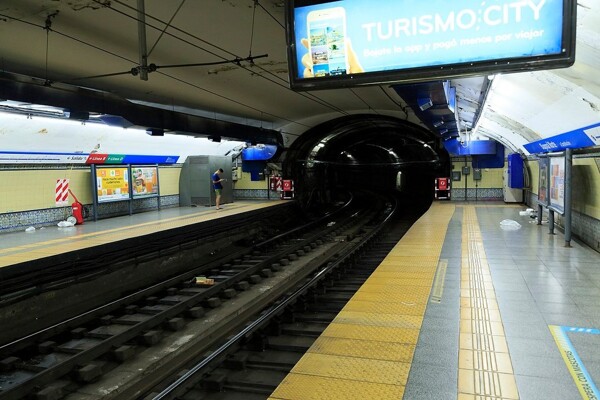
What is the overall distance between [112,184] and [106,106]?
20.4 feet

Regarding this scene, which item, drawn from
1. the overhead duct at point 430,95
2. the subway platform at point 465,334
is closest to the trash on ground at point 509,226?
the subway platform at point 465,334

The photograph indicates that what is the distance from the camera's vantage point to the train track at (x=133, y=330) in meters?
4.81

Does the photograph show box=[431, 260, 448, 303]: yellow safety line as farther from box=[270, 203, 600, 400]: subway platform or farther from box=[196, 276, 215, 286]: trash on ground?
box=[196, 276, 215, 286]: trash on ground

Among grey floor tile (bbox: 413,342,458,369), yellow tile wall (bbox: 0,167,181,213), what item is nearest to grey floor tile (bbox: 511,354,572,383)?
grey floor tile (bbox: 413,342,458,369)

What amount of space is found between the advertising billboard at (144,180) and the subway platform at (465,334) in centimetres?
1020

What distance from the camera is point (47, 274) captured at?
7.80 meters

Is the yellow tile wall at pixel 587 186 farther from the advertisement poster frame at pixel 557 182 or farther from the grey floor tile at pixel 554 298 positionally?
the grey floor tile at pixel 554 298

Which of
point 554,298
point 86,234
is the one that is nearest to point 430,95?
point 554,298

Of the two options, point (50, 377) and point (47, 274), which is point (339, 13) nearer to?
point (50, 377)

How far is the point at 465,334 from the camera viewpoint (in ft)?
13.8

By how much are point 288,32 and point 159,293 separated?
19.6 feet

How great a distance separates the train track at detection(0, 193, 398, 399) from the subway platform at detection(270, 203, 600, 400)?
2.17 m

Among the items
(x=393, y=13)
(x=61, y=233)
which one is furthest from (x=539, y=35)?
(x=61, y=233)

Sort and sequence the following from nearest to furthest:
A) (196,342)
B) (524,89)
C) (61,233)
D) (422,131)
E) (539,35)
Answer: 1. (539,35)
2. (196,342)
3. (524,89)
4. (61,233)
5. (422,131)
